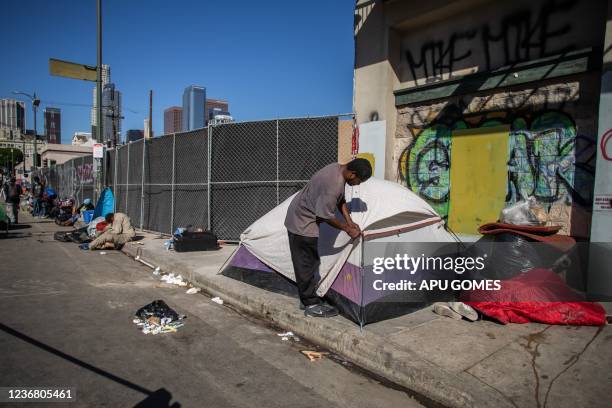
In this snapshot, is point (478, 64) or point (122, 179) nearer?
point (478, 64)

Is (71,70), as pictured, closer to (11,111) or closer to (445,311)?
(445,311)

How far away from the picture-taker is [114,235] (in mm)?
9508

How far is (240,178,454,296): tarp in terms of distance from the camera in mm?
4324

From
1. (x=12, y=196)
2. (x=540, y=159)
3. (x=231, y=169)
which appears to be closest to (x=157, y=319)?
(x=231, y=169)

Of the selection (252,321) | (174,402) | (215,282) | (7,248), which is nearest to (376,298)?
(252,321)

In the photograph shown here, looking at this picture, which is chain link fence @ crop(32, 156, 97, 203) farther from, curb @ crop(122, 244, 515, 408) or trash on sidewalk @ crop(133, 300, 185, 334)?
curb @ crop(122, 244, 515, 408)

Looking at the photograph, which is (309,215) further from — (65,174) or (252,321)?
(65,174)

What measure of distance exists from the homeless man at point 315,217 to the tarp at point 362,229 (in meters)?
0.20

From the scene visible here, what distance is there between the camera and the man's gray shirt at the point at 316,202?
3.98 metres

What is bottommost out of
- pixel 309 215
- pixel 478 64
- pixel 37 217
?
pixel 37 217

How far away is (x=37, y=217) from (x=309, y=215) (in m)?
19.0

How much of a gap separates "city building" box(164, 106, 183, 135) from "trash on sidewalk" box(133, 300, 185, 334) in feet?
303

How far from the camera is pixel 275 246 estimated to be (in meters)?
5.21

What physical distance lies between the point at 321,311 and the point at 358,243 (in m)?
0.87
